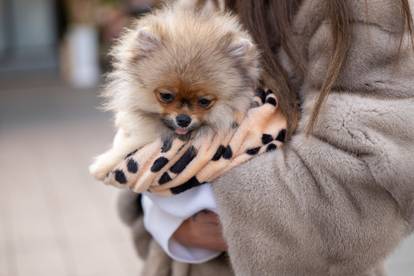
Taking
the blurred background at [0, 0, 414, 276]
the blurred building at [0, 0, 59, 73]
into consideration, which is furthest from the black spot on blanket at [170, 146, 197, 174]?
the blurred building at [0, 0, 59, 73]

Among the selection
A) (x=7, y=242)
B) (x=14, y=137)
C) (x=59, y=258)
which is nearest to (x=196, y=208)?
(x=59, y=258)

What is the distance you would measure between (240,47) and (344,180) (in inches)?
17.3

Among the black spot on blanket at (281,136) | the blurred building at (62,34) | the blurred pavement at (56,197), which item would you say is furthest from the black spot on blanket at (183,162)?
the blurred building at (62,34)

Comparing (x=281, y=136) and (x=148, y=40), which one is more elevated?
(x=148, y=40)

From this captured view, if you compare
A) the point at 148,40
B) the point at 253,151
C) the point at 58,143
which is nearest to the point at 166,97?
the point at 148,40

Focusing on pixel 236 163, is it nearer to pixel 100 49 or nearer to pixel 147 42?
pixel 147 42

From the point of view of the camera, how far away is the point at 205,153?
182 centimetres

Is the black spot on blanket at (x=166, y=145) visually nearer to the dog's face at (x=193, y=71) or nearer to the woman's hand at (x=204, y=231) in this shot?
the dog's face at (x=193, y=71)

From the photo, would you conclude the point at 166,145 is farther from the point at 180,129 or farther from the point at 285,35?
the point at 285,35

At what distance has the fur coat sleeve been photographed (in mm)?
1719

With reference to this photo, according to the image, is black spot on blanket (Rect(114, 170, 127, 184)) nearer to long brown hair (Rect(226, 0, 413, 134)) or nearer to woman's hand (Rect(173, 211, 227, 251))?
woman's hand (Rect(173, 211, 227, 251))

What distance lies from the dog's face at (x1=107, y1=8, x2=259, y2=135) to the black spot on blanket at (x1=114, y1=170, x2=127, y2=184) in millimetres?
176

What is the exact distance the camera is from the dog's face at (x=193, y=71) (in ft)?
6.08

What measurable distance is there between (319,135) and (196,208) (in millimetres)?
391
